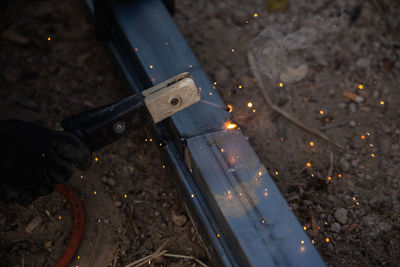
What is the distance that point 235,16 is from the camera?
3.42 meters

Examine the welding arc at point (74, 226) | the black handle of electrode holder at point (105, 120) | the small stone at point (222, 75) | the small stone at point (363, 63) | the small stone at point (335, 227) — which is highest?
the black handle of electrode holder at point (105, 120)

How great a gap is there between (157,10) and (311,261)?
2026mm

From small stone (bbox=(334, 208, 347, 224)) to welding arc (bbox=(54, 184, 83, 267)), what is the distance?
179cm

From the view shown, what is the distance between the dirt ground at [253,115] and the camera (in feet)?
8.23

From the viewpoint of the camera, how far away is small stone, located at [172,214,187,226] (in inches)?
101

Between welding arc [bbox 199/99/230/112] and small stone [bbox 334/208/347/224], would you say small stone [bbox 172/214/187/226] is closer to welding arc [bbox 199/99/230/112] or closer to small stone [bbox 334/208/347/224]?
welding arc [bbox 199/99/230/112]

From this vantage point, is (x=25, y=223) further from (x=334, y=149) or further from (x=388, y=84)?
(x=388, y=84)

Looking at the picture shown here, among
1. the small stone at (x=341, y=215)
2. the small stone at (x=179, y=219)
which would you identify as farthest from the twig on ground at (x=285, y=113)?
the small stone at (x=179, y=219)

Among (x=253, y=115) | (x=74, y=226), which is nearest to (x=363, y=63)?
(x=253, y=115)

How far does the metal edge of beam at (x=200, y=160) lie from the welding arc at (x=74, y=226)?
726 mm

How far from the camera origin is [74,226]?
8.16 ft

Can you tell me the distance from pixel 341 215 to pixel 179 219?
115 cm

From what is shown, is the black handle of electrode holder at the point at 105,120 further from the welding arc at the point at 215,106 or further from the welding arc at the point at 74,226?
the welding arc at the point at 74,226

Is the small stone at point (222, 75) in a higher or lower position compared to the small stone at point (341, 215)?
higher
